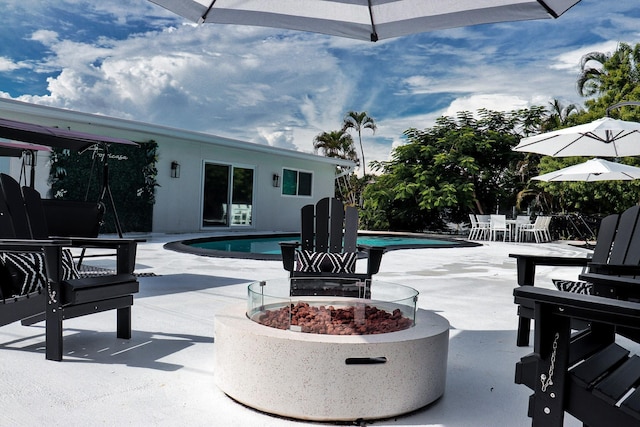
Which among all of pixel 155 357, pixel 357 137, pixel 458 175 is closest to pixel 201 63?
pixel 357 137

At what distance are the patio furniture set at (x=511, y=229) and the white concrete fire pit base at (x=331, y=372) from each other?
11.9 metres

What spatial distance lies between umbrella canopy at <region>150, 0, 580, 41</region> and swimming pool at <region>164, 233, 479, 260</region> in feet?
15.7

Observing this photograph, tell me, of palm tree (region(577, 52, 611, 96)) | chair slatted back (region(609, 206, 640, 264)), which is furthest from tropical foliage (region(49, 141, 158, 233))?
palm tree (region(577, 52, 611, 96))

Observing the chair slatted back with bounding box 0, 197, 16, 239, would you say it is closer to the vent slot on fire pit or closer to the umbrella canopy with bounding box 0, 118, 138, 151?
the umbrella canopy with bounding box 0, 118, 138, 151

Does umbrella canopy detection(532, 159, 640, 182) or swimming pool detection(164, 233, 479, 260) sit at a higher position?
umbrella canopy detection(532, 159, 640, 182)

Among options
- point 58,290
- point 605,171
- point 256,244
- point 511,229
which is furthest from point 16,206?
point 511,229

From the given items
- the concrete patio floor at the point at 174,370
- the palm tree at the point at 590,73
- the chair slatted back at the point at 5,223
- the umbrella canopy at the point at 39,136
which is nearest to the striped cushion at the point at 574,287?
the concrete patio floor at the point at 174,370

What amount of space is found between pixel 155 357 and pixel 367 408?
4.23ft

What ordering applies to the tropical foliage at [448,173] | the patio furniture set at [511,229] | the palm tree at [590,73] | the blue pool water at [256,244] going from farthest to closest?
the palm tree at [590,73], the tropical foliage at [448,173], the patio furniture set at [511,229], the blue pool water at [256,244]

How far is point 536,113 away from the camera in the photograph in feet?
55.2

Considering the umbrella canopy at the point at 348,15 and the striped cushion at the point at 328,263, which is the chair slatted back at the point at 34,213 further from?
the striped cushion at the point at 328,263

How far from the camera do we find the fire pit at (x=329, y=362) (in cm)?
189

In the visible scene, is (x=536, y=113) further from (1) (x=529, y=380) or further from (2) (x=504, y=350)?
(1) (x=529, y=380)

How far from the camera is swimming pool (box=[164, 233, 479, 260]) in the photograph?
25.6ft
